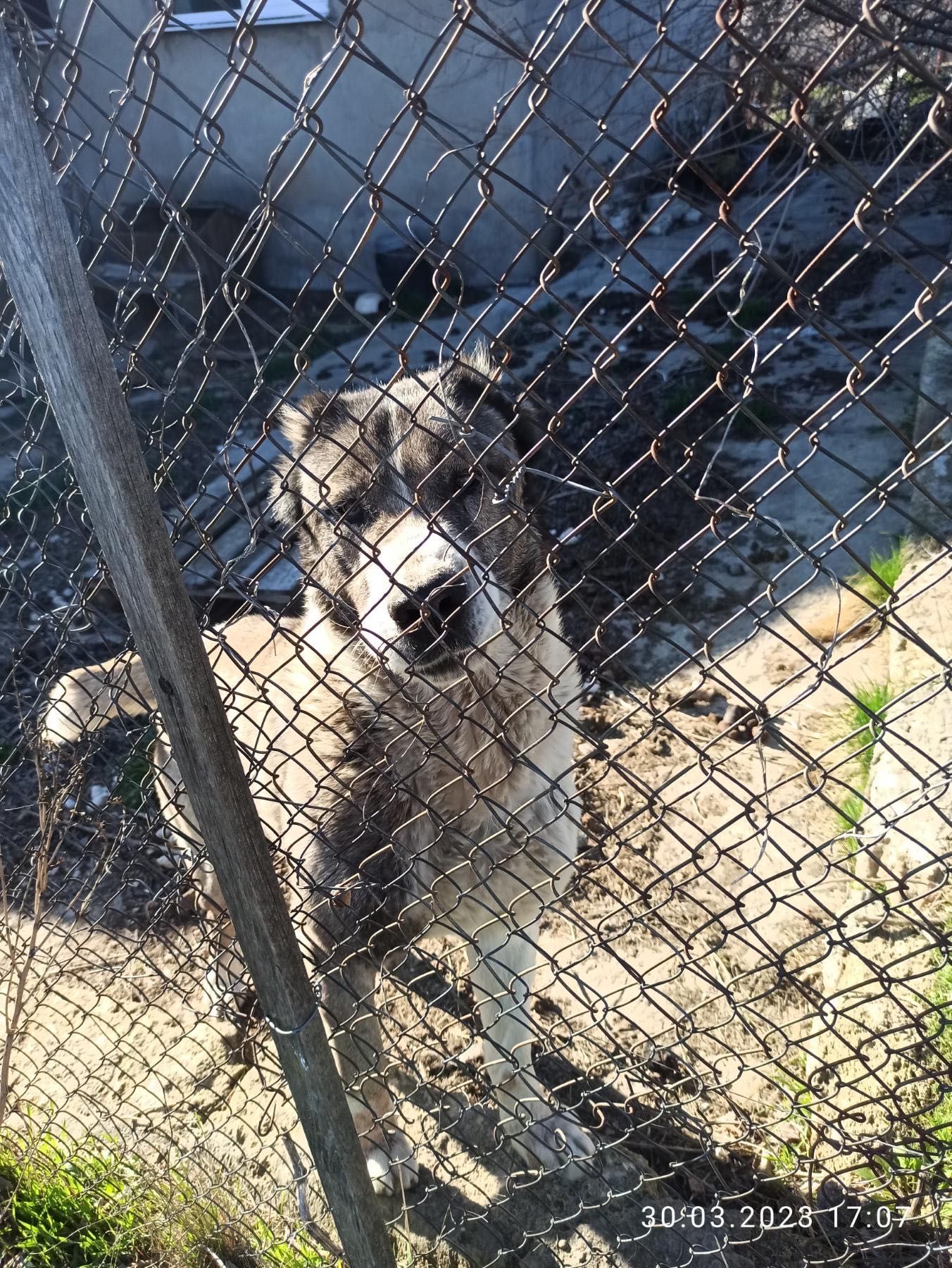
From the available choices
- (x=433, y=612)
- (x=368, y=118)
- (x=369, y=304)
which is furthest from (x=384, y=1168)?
(x=368, y=118)

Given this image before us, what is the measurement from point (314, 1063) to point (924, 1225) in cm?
150

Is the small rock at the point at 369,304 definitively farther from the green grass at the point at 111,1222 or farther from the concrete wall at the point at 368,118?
the green grass at the point at 111,1222

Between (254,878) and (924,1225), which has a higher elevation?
(254,878)

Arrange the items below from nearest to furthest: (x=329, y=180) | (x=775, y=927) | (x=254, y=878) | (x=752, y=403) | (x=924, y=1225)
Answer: (x=254, y=878) < (x=924, y=1225) < (x=775, y=927) < (x=752, y=403) < (x=329, y=180)

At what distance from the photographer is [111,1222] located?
247cm

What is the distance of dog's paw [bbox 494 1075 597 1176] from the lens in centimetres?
266

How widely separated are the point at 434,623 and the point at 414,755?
2.19 ft

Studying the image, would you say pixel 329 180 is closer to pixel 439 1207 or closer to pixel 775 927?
pixel 775 927

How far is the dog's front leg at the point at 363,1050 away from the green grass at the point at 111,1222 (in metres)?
0.35

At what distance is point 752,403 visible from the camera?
648cm

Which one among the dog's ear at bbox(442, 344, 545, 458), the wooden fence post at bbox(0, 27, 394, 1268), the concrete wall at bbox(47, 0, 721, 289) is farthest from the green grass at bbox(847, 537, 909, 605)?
the concrete wall at bbox(47, 0, 721, 289)

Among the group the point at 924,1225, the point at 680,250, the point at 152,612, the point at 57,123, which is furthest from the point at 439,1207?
the point at 680,250

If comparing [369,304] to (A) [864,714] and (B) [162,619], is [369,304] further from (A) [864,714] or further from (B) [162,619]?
(B) [162,619]

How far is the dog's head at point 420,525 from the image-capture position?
1.94 m
